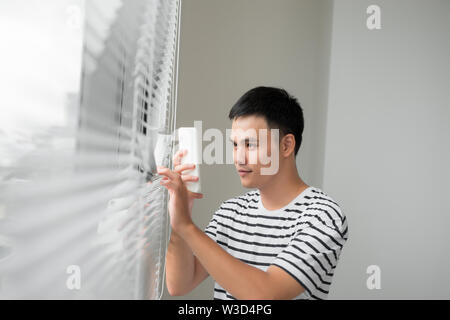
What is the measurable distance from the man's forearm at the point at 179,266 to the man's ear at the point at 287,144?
0.35m

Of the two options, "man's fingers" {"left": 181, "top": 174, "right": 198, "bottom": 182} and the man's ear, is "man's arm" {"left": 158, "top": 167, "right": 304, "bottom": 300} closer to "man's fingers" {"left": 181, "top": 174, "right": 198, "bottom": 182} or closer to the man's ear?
"man's fingers" {"left": 181, "top": 174, "right": 198, "bottom": 182}

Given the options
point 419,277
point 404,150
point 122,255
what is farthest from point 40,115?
point 419,277

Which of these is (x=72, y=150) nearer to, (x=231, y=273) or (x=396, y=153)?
(x=231, y=273)

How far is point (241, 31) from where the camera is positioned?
211 cm

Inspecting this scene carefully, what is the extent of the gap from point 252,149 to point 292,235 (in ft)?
0.75

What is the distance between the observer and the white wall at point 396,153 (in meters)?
1.99

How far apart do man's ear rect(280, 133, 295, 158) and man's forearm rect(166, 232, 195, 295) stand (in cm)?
35

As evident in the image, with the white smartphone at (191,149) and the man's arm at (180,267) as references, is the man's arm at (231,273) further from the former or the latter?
the man's arm at (180,267)

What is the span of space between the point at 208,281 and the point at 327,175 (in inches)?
32.6

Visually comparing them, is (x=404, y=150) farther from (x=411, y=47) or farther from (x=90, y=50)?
(x=90, y=50)

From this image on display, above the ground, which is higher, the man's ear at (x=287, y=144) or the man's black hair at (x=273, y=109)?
the man's black hair at (x=273, y=109)

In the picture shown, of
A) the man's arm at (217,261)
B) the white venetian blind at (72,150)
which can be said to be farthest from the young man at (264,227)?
the white venetian blind at (72,150)

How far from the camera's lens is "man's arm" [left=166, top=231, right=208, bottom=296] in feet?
3.05

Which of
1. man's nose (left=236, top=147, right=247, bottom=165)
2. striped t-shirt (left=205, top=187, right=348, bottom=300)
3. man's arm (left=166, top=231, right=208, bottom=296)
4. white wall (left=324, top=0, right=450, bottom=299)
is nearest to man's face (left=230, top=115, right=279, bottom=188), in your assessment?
man's nose (left=236, top=147, right=247, bottom=165)
